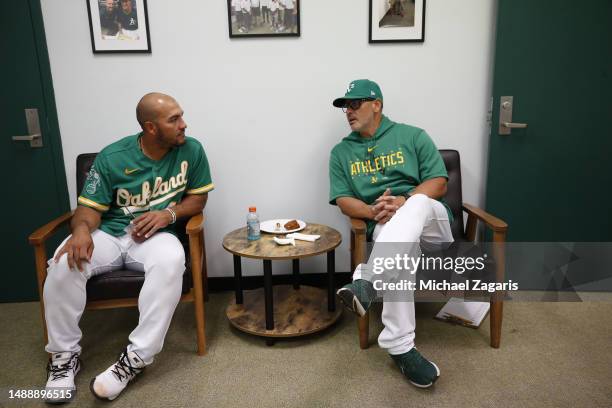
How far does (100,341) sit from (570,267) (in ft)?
8.79

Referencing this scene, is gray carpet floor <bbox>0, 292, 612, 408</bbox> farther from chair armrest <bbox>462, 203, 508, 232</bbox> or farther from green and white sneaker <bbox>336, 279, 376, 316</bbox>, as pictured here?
chair armrest <bbox>462, 203, 508, 232</bbox>

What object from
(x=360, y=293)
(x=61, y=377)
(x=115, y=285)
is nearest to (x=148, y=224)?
(x=115, y=285)

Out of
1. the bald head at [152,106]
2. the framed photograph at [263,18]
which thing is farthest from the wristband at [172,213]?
the framed photograph at [263,18]

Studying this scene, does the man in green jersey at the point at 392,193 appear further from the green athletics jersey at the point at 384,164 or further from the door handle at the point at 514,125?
the door handle at the point at 514,125

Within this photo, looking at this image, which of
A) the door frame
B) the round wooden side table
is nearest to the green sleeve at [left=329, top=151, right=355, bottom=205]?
the round wooden side table

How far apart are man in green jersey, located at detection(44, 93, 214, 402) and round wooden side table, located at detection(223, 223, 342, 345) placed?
12.4 inches

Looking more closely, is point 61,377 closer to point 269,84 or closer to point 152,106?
point 152,106

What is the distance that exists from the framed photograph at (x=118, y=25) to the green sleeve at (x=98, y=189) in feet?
2.54

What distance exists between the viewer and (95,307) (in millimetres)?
1854

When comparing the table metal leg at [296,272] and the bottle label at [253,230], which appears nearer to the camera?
the bottle label at [253,230]

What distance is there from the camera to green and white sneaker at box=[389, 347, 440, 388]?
1710 mm

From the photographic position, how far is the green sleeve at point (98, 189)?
195cm

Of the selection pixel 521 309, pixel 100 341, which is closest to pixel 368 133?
pixel 521 309

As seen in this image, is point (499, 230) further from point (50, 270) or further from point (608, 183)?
point (50, 270)
